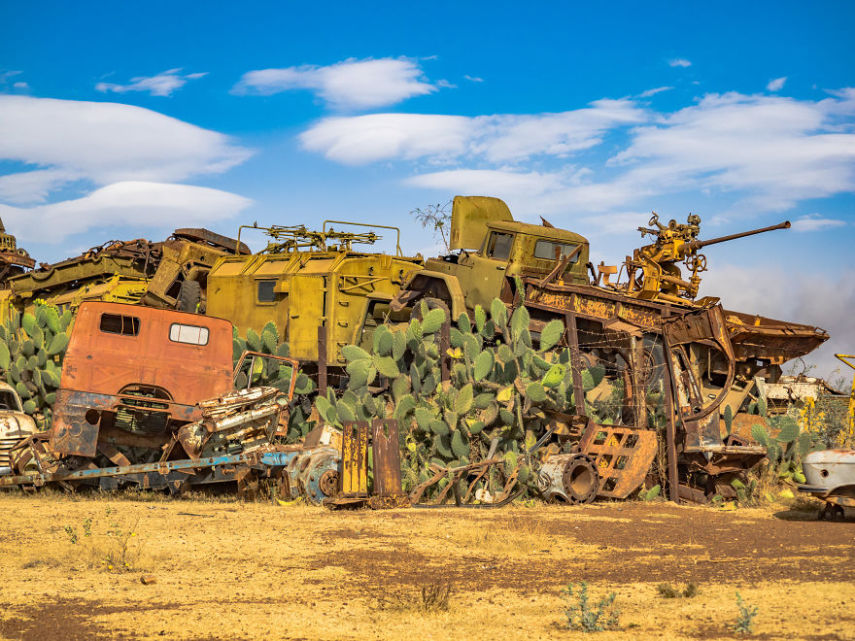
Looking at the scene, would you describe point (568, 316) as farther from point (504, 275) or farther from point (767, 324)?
point (767, 324)

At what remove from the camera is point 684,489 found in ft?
38.3

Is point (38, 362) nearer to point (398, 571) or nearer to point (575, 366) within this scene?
point (575, 366)

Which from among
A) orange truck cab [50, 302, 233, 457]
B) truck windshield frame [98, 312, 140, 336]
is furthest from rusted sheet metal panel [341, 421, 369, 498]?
truck windshield frame [98, 312, 140, 336]

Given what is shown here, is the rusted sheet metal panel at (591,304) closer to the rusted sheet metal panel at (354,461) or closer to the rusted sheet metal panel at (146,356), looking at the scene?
the rusted sheet metal panel at (354,461)

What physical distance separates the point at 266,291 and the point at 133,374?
16.9 ft

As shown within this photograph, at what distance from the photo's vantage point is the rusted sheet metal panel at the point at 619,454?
439 inches

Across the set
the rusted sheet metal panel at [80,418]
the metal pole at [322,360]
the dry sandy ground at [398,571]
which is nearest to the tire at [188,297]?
the metal pole at [322,360]

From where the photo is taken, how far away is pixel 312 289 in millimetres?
15555

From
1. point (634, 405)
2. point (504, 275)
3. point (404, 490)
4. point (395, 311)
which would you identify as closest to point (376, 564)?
point (404, 490)

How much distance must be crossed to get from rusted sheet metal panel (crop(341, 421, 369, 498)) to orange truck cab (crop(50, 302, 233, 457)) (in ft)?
6.70

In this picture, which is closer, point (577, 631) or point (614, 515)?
point (577, 631)

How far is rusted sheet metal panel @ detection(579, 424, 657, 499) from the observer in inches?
439

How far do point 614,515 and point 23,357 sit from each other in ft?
30.1

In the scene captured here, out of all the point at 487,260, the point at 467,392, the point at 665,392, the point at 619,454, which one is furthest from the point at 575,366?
the point at 487,260
